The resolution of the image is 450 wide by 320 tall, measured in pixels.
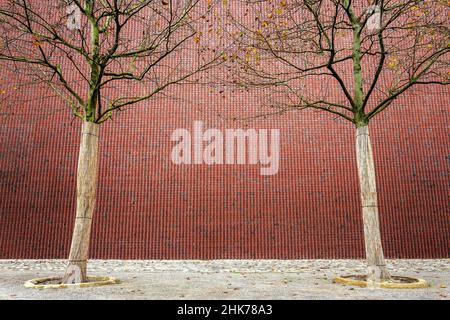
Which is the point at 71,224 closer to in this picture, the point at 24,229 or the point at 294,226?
the point at 24,229

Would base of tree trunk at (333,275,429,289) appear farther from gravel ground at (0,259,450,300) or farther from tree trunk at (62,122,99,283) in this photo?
tree trunk at (62,122,99,283)

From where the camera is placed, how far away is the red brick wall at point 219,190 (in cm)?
1163

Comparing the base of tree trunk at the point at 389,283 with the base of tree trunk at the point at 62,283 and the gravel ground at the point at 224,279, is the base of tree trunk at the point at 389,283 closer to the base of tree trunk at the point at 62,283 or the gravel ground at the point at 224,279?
the gravel ground at the point at 224,279

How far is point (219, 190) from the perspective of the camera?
39.3ft

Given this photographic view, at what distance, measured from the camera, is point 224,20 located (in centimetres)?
1367

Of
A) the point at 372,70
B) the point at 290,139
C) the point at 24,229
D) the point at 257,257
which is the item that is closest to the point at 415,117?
the point at 372,70

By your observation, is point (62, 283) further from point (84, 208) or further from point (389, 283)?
point (389, 283)

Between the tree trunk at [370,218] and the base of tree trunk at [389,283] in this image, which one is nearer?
the base of tree trunk at [389,283]

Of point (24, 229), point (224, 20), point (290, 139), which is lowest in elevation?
point (24, 229)

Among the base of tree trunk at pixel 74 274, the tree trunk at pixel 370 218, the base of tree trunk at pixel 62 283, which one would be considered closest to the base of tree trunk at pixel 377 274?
the tree trunk at pixel 370 218

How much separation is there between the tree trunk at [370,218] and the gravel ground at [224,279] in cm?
65

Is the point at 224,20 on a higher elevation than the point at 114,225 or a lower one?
higher

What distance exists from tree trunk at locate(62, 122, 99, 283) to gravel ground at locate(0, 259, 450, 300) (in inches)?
22.5

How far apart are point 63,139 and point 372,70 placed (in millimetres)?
9420
